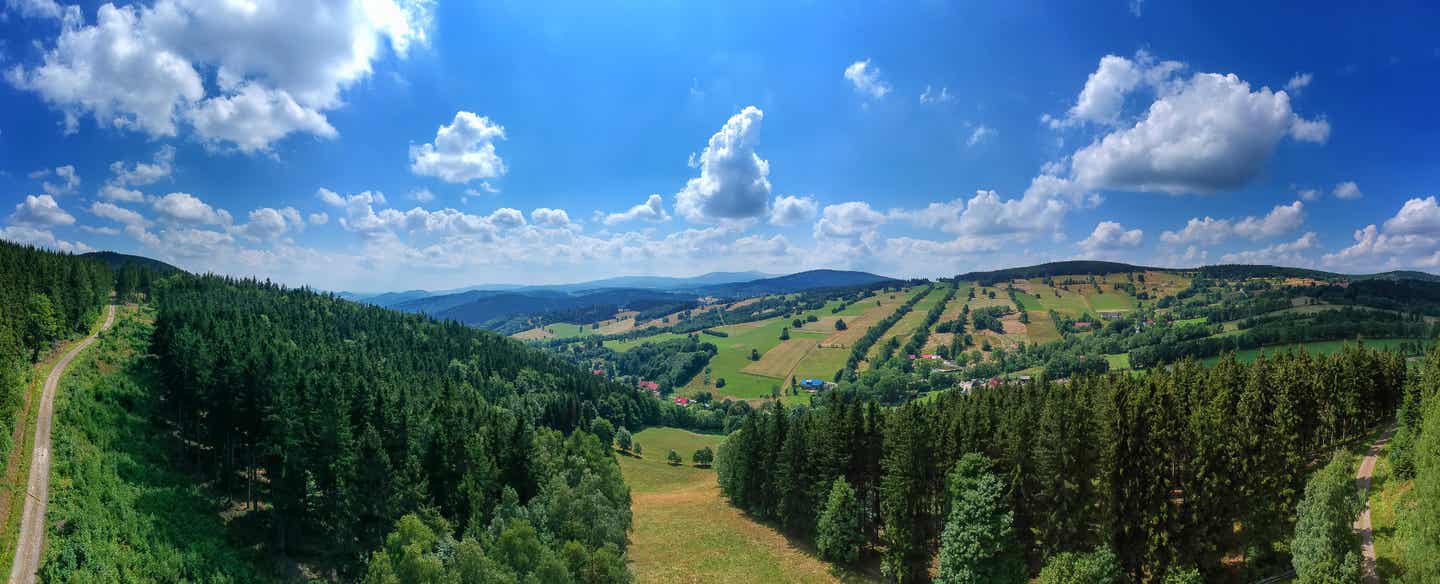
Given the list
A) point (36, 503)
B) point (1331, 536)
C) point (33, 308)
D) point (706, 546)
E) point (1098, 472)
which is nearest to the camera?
point (1331, 536)

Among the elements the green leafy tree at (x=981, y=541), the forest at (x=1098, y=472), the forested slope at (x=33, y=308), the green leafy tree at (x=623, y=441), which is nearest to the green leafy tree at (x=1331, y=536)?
the forest at (x=1098, y=472)

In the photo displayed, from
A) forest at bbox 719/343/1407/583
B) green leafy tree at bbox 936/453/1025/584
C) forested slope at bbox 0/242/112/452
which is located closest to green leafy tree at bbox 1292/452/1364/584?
forest at bbox 719/343/1407/583

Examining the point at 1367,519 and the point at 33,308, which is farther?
the point at 33,308

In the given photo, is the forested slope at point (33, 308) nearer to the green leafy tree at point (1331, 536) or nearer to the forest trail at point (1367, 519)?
the green leafy tree at point (1331, 536)

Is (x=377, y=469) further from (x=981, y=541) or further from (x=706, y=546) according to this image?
(x=981, y=541)

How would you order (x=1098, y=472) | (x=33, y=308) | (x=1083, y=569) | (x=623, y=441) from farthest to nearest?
(x=623, y=441) < (x=33, y=308) < (x=1098, y=472) < (x=1083, y=569)

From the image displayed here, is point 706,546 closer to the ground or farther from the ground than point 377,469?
closer to the ground

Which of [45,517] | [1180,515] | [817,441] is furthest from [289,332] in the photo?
[1180,515]

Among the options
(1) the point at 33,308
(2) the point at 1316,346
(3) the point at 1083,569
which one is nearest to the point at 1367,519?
(3) the point at 1083,569
